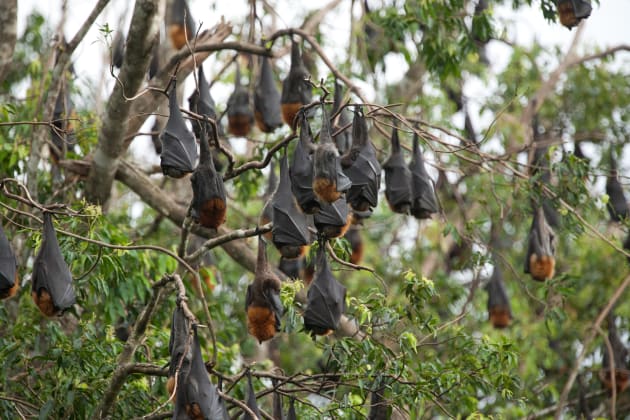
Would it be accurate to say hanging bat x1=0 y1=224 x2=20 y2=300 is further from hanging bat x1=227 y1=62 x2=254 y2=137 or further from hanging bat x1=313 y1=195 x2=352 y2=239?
hanging bat x1=227 y1=62 x2=254 y2=137

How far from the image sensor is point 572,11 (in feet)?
26.8

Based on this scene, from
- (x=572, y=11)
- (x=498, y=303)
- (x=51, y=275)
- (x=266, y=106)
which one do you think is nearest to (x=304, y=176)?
(x=51, y=275)

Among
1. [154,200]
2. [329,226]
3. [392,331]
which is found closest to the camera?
[329,226]

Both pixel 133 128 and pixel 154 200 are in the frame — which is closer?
pixel 133 128

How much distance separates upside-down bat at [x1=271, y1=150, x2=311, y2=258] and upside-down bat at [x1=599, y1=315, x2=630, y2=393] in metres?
5.80

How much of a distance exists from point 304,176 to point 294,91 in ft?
8.57

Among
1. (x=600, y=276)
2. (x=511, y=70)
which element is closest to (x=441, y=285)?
(x=600, y=276)

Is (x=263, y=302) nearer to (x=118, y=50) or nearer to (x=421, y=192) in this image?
A: (x=421, y=192)

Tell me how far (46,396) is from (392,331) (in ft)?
8.24

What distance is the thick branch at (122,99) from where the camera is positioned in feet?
22.8

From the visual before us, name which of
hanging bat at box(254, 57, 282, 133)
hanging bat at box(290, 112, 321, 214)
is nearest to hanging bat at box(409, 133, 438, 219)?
hanging bat at box(290, 112, 321, 214)

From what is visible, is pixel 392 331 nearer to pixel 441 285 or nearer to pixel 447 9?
pixel 447 9

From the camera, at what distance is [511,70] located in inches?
589

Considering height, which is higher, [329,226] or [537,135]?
[537,135]
